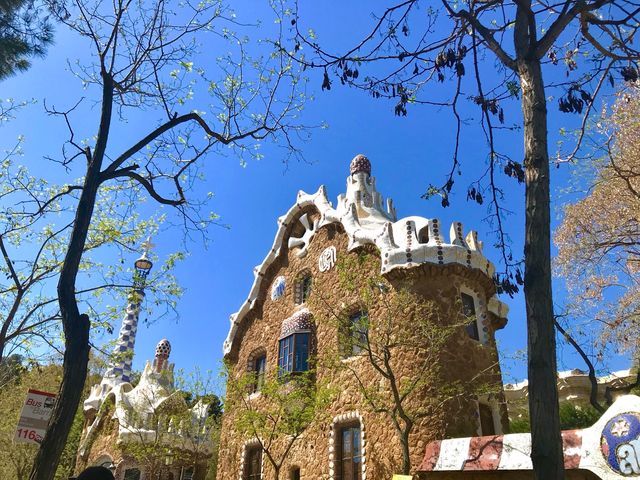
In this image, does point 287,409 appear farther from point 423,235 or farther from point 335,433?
point 423,235

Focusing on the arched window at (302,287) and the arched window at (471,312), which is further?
the arched window at (302,287)

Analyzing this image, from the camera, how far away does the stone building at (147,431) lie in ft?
57.2

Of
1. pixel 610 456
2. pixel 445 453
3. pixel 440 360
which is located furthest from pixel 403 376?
pixel 610 456

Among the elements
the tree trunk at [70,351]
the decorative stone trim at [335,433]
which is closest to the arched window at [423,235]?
the decorative stone trim at [335,433]

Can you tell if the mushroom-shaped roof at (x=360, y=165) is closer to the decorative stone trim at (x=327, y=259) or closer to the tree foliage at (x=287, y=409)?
the decorative stone trim at (x=327, y=259)

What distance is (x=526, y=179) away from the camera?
13.9 feet

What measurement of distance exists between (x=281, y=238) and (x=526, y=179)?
527 inches

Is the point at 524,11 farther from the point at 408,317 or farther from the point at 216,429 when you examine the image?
the point at 216,429

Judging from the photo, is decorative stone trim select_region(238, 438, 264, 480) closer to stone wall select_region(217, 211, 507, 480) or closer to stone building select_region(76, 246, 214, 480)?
stone wall select_region(217, 211, 507, 480)

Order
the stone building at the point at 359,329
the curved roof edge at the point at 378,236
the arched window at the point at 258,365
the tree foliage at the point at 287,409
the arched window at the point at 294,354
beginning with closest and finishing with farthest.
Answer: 1. the stone building at the point at 359,329
2. the tree foliage at the point at 287,409
3. the curved roof edge at the point at 378,236
4. the arched window at the point at 294,354
5. the arched window at the point at 258,365

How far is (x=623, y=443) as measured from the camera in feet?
25.1

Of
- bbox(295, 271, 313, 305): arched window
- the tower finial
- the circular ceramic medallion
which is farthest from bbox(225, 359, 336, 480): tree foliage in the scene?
the tower finial

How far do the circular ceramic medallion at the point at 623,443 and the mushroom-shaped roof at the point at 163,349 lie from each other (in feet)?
65.7

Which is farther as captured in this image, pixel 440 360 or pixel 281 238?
pixel 281 238
